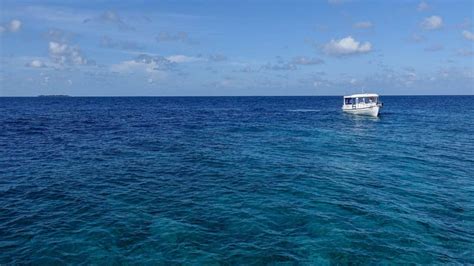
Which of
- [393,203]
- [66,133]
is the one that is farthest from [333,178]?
[66,133]

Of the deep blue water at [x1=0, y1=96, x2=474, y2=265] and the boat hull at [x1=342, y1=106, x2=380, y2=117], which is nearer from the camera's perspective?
the deep blue water at [x1=0, y1=96, x2=474, y2=265]

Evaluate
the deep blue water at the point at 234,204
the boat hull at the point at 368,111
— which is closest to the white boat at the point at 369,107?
the boat hull at the point at 368,111

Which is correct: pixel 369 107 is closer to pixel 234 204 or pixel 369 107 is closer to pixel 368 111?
pixel 368 111

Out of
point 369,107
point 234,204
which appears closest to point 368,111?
point 369,107

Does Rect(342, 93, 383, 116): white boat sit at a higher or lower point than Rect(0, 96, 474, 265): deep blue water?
higher

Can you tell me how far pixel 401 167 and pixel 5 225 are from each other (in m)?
32.5

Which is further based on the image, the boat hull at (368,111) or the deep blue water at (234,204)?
the boat hull at (368,111)

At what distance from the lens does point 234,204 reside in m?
22.3

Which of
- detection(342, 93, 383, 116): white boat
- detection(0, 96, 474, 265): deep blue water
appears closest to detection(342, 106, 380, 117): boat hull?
detection(342, 93, 383, 116): white boat

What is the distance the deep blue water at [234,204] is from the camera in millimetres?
16203

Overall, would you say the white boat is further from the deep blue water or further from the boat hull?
the deep blue water

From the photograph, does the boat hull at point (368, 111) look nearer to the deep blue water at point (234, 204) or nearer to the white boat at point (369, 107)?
the white boat at point (369, 107)

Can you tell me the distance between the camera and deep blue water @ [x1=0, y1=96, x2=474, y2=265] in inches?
638

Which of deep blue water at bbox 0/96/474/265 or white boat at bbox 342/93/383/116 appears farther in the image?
white boat at bbox 342/93/383/116
